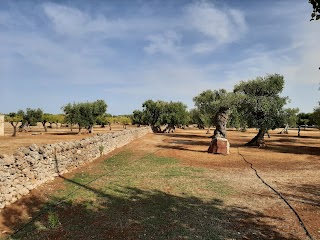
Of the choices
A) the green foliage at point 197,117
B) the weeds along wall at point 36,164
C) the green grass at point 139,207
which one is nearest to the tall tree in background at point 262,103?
the green grass at point 139,207

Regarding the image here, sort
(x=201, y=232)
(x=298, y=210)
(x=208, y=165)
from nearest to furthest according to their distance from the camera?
1. (x=201, y=232)
2. (x=298, y=210)
3. (x=208, y=165)

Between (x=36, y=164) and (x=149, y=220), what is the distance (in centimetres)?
686

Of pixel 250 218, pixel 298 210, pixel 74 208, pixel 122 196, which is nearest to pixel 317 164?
→ pixel 298 210

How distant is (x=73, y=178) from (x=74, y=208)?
5060 millimetres

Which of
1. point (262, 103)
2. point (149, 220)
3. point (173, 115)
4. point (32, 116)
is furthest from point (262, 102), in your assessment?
point (32, 116)

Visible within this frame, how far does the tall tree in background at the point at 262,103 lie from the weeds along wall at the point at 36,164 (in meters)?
18.2

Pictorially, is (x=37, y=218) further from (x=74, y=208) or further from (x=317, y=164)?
(x=317, y=164)

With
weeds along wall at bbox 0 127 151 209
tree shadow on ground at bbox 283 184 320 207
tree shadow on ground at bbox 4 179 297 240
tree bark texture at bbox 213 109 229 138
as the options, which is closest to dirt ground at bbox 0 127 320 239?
tree shadow on ground at bbox 283 184 320 207

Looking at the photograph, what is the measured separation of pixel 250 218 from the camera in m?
9.75

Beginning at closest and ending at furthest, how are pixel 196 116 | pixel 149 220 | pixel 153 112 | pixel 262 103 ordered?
pixel 149 220 < pixel 262 103 < pixel 196 116 < pixel 153 112

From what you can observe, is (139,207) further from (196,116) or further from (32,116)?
(32,116)

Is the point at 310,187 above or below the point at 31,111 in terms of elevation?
below

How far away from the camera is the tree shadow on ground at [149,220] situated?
27.8ft

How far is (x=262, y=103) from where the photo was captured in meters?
31.6
